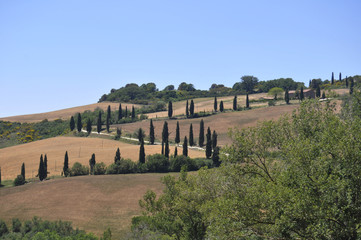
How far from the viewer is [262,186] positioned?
21.2 meters

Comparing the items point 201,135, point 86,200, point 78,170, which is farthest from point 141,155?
point 201,135

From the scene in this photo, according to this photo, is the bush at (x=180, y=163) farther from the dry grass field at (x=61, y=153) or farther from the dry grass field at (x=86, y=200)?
the dry grass field at (x=61, y=153)

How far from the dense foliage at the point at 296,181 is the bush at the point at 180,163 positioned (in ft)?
185

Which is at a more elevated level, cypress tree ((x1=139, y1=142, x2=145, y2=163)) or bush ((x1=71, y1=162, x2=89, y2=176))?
cypress tree ((x1=139, y1=142, x2=145, y2=163))

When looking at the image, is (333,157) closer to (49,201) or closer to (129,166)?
(49,201)

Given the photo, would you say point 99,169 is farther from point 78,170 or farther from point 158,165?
point 158,165

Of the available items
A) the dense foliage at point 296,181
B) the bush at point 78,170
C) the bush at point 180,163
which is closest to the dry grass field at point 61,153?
the bush at point 78,170

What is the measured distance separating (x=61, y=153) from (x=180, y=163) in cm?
3896

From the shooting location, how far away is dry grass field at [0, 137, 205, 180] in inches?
3676

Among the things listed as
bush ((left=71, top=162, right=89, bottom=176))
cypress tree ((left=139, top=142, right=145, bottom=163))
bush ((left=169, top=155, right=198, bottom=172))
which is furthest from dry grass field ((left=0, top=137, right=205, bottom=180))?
bush ((left=169, top=155, right=198, bottom=172))

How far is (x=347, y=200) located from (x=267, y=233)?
4945 mm

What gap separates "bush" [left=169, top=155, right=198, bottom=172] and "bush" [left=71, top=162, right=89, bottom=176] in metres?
19.6

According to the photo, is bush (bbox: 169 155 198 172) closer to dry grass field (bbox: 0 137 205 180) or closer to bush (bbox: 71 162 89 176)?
dry grass field (bbox: 0 137 205 180)

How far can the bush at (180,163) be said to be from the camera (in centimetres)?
8430
